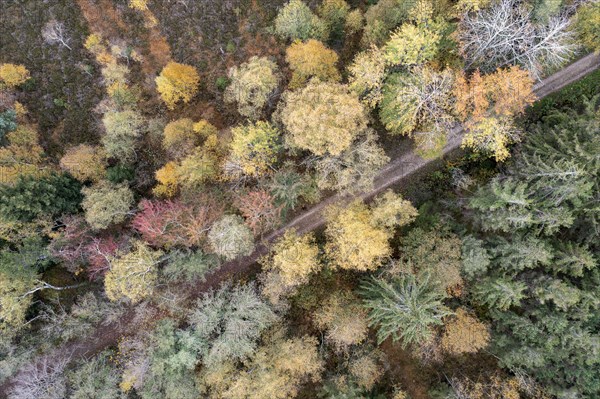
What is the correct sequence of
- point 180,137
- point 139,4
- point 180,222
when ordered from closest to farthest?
1. point 180,222
2. point 180,137
3. point 139,4

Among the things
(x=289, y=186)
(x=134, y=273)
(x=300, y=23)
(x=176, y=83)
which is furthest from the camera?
(x=176, y=83)

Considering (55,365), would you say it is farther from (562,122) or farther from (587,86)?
(587,86)

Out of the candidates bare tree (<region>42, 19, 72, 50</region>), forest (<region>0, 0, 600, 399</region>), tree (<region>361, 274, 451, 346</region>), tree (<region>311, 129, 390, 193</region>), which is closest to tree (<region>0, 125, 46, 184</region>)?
forest (<region>0, 0, 600, 399</region>)

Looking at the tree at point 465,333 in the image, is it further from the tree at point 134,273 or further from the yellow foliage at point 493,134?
the tree at point 134,273

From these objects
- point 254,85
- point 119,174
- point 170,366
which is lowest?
point 170,366

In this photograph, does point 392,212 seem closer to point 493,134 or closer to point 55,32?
point 493,134

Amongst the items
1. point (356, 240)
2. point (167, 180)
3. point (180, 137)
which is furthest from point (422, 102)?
point (167, 180)

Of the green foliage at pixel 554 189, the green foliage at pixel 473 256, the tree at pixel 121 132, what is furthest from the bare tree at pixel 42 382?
the green foliage at pixel 554 189

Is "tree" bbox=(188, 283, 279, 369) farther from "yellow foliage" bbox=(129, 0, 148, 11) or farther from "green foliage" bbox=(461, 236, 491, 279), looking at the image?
"yellow foliage" bbox=(129, 0, 148, 11)
